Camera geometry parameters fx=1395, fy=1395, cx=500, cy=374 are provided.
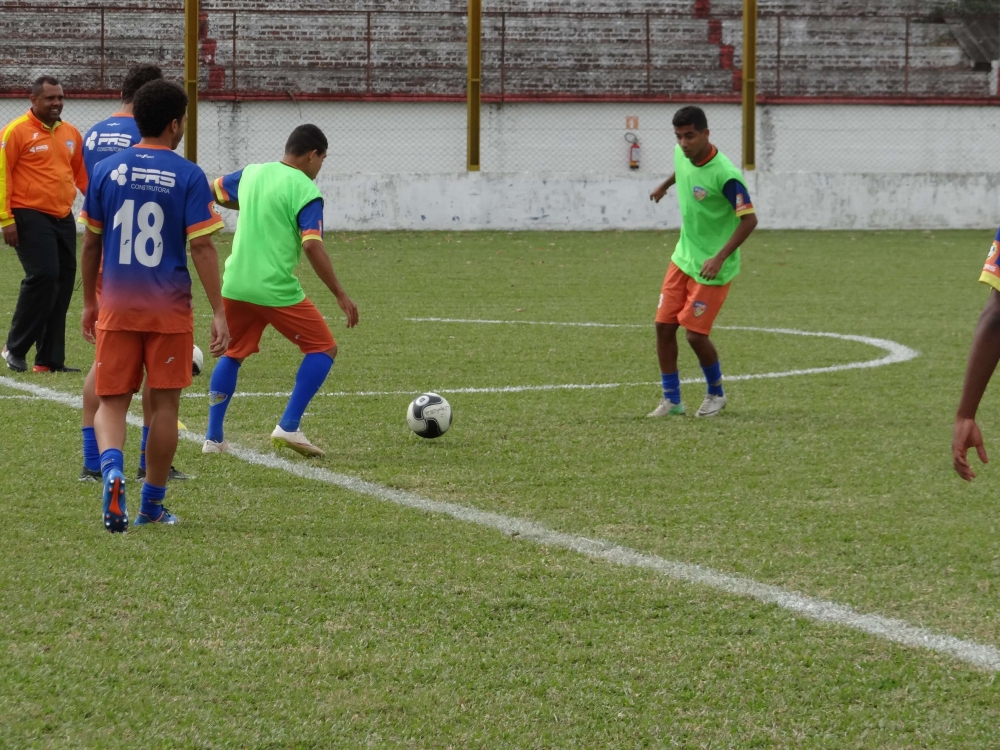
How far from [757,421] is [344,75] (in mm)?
20294

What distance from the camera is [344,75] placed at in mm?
26312

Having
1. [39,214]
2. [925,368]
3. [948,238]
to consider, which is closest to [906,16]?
[948,238]

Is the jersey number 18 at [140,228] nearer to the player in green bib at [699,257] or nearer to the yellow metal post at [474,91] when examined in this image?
the player in green bib at [699,257]

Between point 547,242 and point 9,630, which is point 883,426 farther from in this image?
point 547,242

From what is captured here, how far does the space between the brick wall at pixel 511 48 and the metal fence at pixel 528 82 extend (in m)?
Result: 0.04

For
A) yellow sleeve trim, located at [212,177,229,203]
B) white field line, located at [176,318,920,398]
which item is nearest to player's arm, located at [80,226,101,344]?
yellow sleeve trim, located at [212,177,229,203]

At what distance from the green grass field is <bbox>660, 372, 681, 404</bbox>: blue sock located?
0.22 metres

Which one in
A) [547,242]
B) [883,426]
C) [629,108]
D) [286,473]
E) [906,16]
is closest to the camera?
[286,473]

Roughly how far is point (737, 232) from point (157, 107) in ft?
11.8

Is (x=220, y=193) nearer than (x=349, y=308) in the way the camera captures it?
No

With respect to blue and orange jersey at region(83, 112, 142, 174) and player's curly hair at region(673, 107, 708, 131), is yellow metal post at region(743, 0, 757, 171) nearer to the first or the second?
player's curly hair at region(673, 107, 708, 131)

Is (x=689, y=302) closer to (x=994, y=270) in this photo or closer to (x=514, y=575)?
(x=514, y=575)

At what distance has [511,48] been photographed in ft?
89.3

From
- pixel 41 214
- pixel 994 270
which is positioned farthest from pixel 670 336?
pixel 994 270
